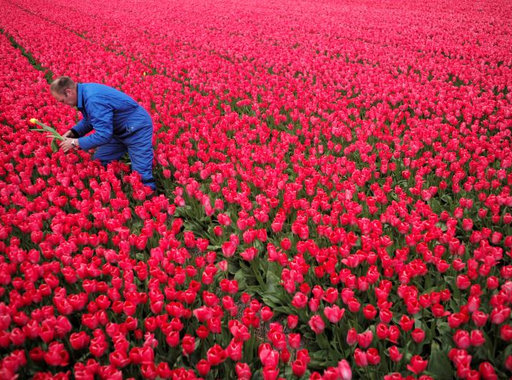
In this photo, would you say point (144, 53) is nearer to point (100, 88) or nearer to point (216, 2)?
point (100, 88)

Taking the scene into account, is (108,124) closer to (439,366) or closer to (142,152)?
(142,152)

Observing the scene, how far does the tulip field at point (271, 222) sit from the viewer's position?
2.09 metres

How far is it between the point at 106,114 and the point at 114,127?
0.38m

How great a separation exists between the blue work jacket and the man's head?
0.35 feet

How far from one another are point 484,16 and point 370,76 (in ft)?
34.5

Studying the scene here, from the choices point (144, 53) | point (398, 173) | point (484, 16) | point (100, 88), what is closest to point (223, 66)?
point (144, 53)

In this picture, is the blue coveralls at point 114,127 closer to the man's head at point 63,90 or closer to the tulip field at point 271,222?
the man's head at point 63,90

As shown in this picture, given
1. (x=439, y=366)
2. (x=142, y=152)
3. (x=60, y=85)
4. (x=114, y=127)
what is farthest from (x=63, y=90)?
(x=439, y=366)

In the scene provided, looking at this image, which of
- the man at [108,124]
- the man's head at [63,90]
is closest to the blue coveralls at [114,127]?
the man at [108,124]

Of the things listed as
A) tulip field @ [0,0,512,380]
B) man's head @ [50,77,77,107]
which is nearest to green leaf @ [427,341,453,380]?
tulip field @ [0,0,512,380]

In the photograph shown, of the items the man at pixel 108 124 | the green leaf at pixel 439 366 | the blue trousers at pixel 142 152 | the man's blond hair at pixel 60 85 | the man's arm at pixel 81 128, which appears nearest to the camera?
the green leaf at pixel 439 366

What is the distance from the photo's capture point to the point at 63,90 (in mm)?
3820

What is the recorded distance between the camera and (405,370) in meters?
2.11

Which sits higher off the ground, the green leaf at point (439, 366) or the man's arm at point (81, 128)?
the man's arm at point (81, 128)
